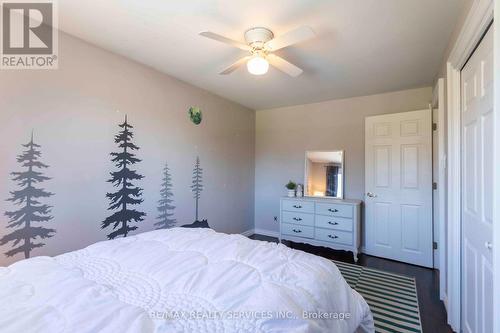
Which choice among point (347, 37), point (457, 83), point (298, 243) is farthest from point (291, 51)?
point (298, 243)

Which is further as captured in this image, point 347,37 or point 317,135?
point 317,135

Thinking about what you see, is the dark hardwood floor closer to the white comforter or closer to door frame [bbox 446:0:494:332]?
door frame [bbox 446:0:494:332]

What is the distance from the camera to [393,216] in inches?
132

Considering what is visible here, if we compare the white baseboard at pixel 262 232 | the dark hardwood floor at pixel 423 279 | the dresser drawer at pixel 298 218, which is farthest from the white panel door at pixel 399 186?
the white baseboard at pixel 262 232

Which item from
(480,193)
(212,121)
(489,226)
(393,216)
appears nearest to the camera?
(489,226)

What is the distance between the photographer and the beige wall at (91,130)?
73.5 inches

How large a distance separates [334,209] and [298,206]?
53 cm

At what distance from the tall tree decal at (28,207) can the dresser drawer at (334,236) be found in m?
3.13

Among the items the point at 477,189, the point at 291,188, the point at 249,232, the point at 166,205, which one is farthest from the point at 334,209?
the point at 166,205

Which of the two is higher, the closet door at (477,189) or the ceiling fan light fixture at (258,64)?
the ceiling fan light fixture at (258,64)

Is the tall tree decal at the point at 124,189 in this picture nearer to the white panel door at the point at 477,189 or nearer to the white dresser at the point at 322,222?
the white dresser at the point at 322,222

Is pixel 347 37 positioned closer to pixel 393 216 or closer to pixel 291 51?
pixel 291 51

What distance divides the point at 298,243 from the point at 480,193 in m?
2.79

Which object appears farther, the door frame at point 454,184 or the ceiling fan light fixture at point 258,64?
the ceiling fan light fixture at point 258,64
